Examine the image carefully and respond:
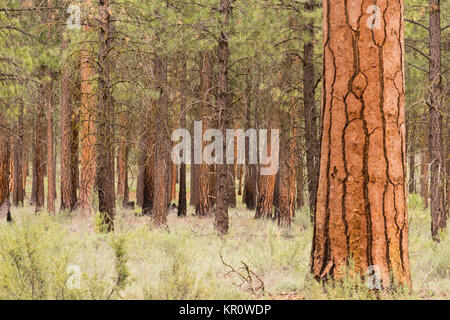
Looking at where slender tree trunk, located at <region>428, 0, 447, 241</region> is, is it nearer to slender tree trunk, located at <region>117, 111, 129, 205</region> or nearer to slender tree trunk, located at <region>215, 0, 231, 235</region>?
slender tree trunk, located at <region>215, 0, 231, 235</region>

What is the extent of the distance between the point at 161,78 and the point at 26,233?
843 centimetres

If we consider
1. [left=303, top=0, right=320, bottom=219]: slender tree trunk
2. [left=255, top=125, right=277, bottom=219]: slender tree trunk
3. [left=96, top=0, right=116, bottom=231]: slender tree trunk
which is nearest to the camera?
[left=96, top=0, right=116, bottom=231]: slender tree trunk

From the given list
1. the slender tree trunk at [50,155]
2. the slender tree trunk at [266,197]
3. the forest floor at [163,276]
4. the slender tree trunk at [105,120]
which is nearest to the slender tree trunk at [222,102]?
the slender tree trunk at [105,120]

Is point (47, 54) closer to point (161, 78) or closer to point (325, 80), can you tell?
point (161, 78)

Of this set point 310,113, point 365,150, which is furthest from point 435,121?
point 365,150

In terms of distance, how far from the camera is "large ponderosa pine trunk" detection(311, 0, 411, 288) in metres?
3.79

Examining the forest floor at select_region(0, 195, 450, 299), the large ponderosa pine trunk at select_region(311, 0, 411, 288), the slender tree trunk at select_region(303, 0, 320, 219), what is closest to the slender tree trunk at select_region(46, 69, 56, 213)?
the forest floor at select_region(0, 195, 450, 299)

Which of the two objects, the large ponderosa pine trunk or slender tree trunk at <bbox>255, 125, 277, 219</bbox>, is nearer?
the large ponderosa pine trunk

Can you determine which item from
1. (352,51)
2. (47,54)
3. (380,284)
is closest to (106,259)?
(380,284)

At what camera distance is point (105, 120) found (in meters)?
8.50

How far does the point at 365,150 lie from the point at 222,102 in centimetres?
581

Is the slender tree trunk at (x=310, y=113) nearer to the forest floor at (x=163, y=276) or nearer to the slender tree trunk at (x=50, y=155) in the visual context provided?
the forest floor at (x=163, y=276)

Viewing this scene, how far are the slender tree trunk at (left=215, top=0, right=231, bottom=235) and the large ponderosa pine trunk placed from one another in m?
5.40

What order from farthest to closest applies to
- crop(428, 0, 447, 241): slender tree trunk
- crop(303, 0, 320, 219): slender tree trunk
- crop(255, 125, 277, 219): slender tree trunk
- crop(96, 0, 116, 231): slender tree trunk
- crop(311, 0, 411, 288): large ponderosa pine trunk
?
crop(255, 125, 277, 219): slender tree trunk
crop(303, 0, 320, 219): slender tree trunk
crop(428, 0, 447, 241): slender tree trunk
crop(96, 0, 116, 231): slender tree trunk
crop(311, 0, 411, 288): large ponderosa pine trunk
